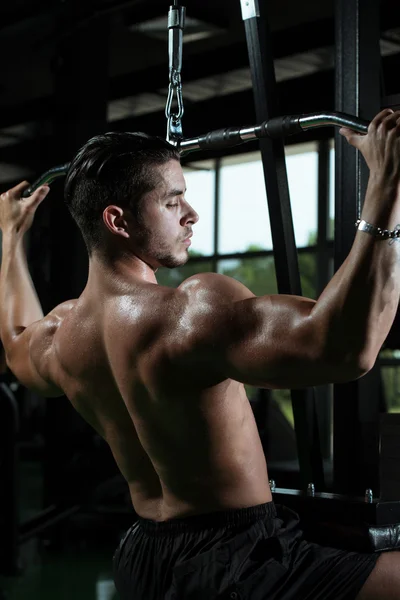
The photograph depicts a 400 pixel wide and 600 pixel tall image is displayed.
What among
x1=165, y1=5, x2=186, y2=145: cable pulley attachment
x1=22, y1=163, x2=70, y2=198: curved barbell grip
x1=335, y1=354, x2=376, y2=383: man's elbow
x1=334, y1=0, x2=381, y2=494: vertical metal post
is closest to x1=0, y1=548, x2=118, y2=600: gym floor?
x1=334, y1=0, x2=381, y2=494: vertical metal post

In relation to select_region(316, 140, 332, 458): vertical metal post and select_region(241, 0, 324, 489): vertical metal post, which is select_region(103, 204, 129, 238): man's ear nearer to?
select_region(241, 0, 324, 489): vertical metal post

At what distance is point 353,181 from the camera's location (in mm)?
2369

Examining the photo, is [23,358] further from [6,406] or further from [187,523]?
[6,406]

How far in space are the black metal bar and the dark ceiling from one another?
1.84 meters

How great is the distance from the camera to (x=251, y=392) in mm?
5645

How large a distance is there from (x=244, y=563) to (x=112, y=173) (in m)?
0.82

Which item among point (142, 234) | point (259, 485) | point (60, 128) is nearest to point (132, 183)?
point (142, 234)

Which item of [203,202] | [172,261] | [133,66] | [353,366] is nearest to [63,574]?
[203,202]

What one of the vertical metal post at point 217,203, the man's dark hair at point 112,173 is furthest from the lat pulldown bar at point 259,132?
the vertical metal post at point 217,203

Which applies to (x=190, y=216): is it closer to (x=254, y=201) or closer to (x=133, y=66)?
(x=133, y=66)

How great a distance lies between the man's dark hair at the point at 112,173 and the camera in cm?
171

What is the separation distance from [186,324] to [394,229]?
432 mm

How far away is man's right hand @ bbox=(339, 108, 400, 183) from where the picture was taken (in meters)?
1.34

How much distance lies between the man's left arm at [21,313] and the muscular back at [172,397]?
26 cm
